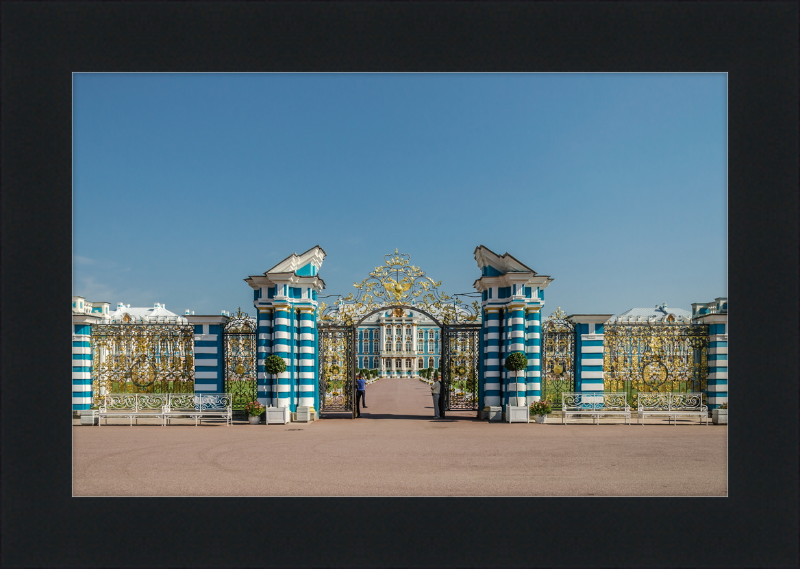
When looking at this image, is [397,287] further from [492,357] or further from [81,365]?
[81,365]

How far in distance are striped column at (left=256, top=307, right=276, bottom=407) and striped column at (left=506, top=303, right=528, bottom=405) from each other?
7077 millimetres

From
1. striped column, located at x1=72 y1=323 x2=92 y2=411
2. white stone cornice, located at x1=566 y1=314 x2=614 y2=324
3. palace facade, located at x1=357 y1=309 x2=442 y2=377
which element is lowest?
palace facade, located at x1=357 y1=309 x2=442 y2=377

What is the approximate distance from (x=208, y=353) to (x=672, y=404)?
45.9ft

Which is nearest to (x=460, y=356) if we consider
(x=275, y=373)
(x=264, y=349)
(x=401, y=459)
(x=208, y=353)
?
(x=275, y=373)

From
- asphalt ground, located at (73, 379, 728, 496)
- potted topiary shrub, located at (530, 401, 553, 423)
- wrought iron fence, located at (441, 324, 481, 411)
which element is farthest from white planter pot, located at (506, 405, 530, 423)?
wrought iron fence, located at (441, 324, 481, 411)

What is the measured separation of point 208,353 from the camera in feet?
57.0

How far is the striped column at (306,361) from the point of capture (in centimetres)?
1723

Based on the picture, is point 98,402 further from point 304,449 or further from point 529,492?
point 529,492

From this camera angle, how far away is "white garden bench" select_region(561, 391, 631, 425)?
54.8 ft

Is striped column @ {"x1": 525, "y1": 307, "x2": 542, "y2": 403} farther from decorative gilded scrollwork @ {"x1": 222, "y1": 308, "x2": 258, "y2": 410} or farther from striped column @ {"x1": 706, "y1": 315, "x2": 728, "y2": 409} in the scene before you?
decorative gilded scrollwork @ {"x1": 222, "y1": 308, "x2": 258, "y2": 410}

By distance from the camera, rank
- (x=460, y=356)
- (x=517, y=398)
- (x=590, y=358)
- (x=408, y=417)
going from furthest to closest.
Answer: (x=408, y=417)
(x=460, y=356)
(x=590, y=358)
(x=517, y=398)

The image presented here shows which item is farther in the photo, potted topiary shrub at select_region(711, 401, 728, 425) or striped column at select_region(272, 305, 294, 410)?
striped column at select_region(272, 305, 294, 410)

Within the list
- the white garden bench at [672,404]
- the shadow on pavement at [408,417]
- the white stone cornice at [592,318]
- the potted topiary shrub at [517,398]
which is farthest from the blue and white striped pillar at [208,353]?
the white garden bench at [672,404]

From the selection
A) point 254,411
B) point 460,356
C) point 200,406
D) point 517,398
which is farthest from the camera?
point 460,356
